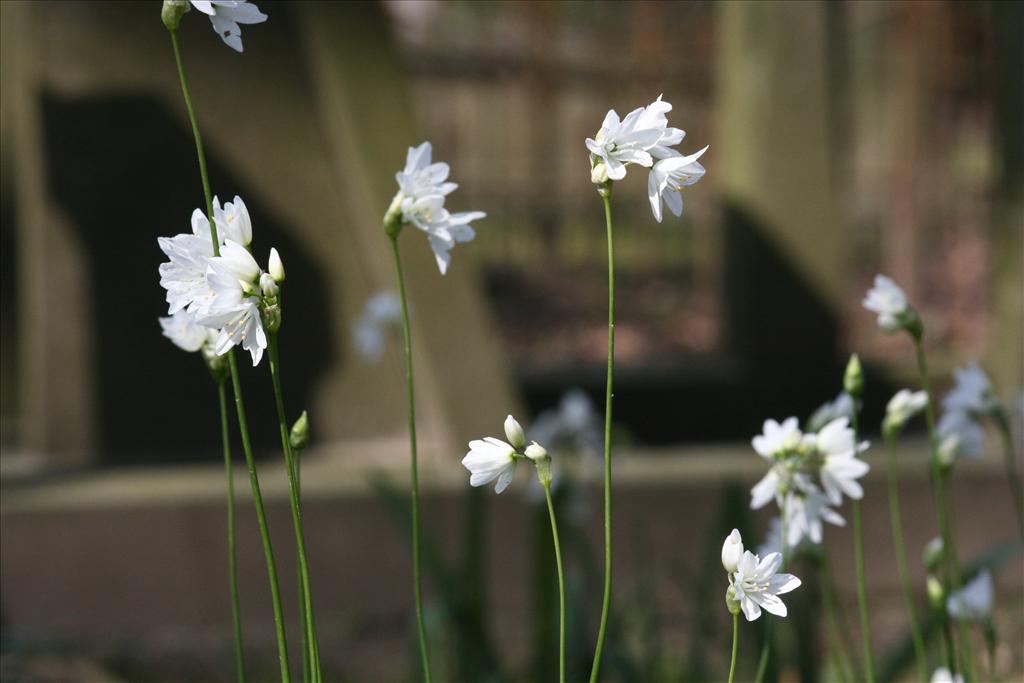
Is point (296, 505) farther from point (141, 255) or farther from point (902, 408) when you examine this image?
point (141, 255)

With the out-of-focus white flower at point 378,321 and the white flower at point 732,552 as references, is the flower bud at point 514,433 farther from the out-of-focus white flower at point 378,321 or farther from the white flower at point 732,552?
the out-of-focus white flower at point 378,321

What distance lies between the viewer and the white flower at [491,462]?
0.98 m

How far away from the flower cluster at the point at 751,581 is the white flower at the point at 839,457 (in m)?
0.27

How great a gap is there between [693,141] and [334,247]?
2.90m

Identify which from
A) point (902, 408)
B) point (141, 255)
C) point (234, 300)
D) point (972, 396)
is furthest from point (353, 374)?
point (234, 300)

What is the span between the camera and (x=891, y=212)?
5.76 metres

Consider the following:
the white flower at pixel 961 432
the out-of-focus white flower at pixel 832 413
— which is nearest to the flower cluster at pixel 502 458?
the out-of-focus white flower at pixel 832 413

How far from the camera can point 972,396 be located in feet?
5.41

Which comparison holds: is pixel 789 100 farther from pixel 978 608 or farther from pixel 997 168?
pixel 978 608

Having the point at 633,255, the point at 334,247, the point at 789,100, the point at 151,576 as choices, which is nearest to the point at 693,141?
the point at 633,255

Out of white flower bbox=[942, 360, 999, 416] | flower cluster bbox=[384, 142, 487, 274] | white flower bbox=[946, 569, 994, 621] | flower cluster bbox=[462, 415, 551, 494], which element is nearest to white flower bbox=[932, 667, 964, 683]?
white flower bbox=[946, 569, 994, 621]

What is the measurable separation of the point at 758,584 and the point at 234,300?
48 cm

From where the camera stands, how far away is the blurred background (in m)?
Result: 3.15

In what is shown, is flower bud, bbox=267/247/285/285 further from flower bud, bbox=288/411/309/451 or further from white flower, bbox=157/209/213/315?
flower bud, bbox=288/411/309/451
